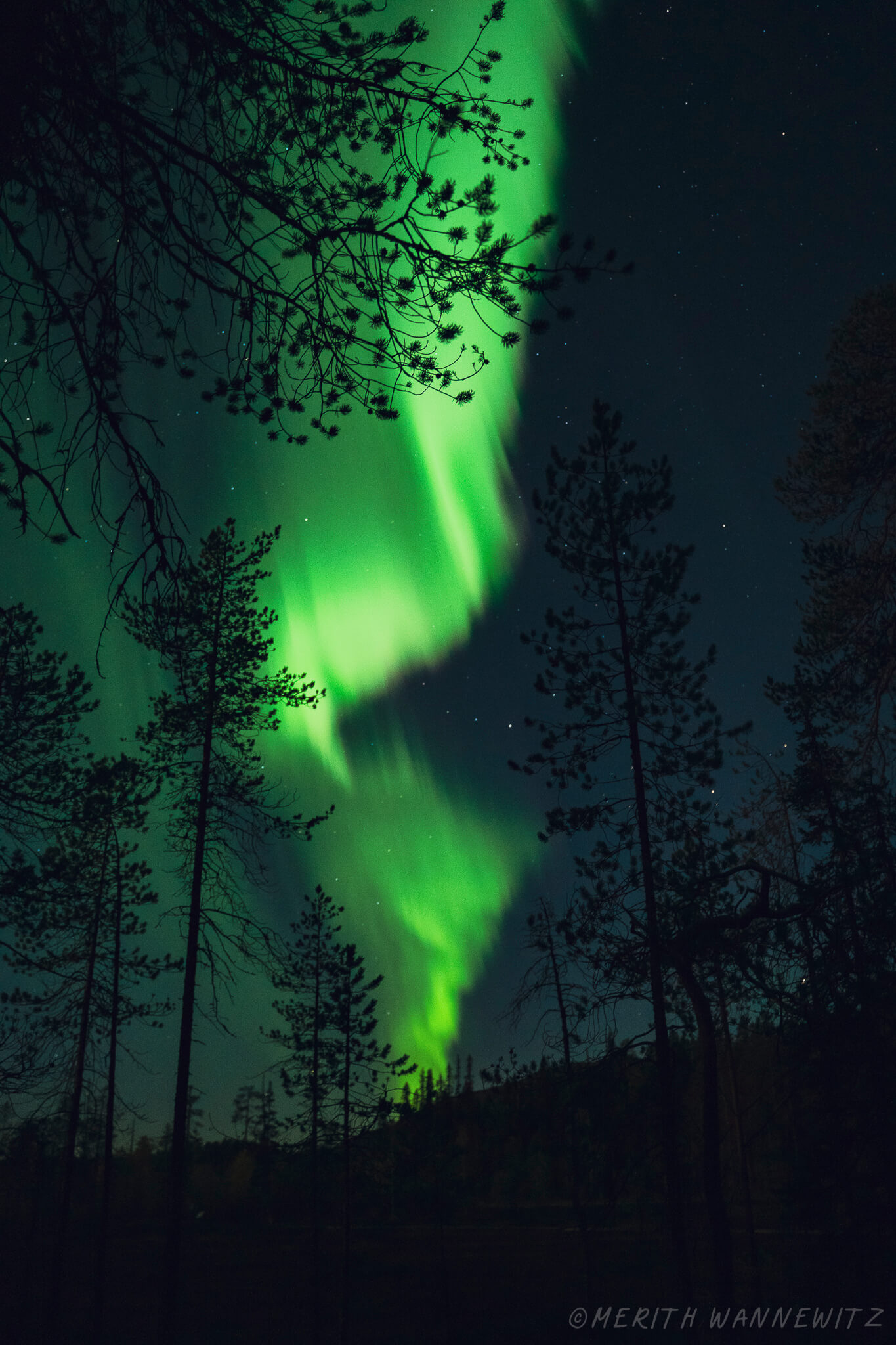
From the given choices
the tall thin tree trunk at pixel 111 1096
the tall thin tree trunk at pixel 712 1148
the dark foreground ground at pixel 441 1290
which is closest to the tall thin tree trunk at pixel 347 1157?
the dark foreground ground at pixel 441 1290

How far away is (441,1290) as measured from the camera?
29922mm

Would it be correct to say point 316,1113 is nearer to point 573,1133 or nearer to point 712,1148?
point 573,1133

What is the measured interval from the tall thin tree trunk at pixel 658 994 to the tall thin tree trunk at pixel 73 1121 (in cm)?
1265

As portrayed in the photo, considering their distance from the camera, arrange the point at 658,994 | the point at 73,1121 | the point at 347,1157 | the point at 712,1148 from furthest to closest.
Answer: the point at 347,1157, the point at 73,1121, the point at 658,994, the point at 712,1148

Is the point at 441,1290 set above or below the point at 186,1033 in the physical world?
below

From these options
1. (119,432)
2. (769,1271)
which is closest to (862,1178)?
(119,432)

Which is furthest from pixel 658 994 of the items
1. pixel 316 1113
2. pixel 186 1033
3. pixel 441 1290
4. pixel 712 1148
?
pixel 441 1290

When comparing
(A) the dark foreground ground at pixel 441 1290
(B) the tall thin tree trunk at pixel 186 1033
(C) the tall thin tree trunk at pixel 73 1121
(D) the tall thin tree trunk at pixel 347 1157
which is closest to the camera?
(A) the dark foreground ground at pixel 441 1290

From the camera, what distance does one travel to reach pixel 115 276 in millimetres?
4621

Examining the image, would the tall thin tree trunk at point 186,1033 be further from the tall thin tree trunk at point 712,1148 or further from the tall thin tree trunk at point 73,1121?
the tall thin tree trunk at point 712,1148

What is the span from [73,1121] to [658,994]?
16299 millimetres

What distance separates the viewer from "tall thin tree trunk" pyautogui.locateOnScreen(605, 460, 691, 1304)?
10120mm

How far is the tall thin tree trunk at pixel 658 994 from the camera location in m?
10.1

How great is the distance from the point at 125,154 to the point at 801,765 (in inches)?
580
